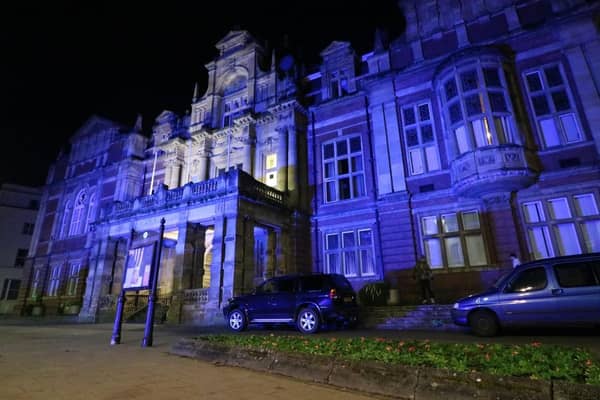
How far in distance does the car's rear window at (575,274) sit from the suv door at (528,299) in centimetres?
30

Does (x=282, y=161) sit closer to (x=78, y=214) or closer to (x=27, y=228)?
(x=78, y=214)

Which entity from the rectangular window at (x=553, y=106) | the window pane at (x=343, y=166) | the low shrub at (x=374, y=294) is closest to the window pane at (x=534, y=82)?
the rectangular window at (x=553, y=106)

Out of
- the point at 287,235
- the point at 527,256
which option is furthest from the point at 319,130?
the point at 527,256

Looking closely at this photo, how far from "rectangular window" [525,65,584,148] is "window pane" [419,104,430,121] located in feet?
15.0

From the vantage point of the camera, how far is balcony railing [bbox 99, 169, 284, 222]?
16.8 m

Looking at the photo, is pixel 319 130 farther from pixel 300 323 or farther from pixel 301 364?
pixel 301 364

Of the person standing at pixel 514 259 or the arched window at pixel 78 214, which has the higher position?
the arched window at pixel 78 214

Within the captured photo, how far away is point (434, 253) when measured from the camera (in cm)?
1608

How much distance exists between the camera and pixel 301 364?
550cm

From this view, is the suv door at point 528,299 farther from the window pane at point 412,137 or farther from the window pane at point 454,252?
the window pane at point 412,137

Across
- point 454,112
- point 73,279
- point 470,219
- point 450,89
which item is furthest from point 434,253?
point 73,279

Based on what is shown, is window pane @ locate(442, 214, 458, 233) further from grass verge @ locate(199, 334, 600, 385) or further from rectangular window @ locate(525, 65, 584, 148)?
grass verge @ locate(199, 334, 600, 385)

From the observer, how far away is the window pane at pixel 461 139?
51.1 feet

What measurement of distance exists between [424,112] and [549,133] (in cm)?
572
